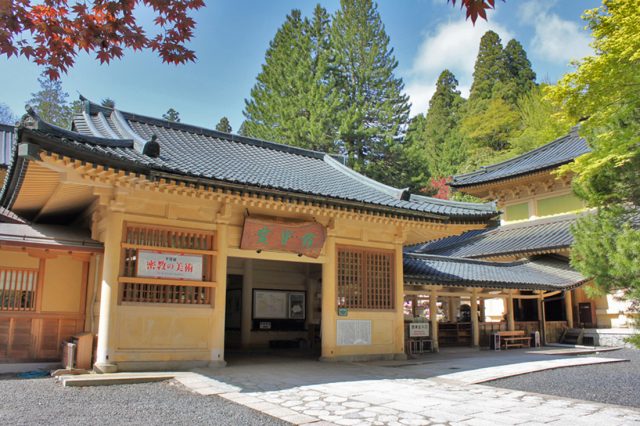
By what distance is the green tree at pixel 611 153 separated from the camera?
24.9 ft

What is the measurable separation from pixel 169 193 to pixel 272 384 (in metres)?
3.81

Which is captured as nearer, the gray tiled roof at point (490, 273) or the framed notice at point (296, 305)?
the gray tiled roof at point (490, 273)

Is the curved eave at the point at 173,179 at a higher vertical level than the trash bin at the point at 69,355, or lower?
higher

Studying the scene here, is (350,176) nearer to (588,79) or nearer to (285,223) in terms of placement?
(285,223)

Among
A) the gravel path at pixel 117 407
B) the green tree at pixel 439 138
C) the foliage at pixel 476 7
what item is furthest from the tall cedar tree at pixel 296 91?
the foliage at pixel 476 7

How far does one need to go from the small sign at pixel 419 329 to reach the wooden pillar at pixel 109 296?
7388 millimetres

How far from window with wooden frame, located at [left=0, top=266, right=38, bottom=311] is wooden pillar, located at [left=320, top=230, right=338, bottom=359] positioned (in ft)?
18.7

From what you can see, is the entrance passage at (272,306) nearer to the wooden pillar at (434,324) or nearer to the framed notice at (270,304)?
the framed notice at (270,304)

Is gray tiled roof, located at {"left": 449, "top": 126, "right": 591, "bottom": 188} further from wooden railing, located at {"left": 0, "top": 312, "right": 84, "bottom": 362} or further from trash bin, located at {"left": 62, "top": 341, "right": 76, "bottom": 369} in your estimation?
trash bin, located at {"left": 62, "top": 341, "right": 76, "bottom": 369}

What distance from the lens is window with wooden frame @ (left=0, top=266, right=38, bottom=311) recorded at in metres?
9.04

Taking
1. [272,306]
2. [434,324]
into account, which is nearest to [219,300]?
[272,306]

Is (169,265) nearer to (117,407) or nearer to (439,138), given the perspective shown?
(117,407)

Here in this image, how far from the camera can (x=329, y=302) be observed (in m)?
10.9

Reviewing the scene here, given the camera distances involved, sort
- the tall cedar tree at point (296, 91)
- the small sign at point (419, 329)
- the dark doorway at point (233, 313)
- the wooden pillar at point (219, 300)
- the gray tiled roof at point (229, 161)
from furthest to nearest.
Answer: the tall cedar tree at point (296, 91) → the dark doorway at point (233, 313) → the small sign at point (419, 329) → the wooden pillar at point (219, 300) → the gray tiled roof at point (229, 161)
